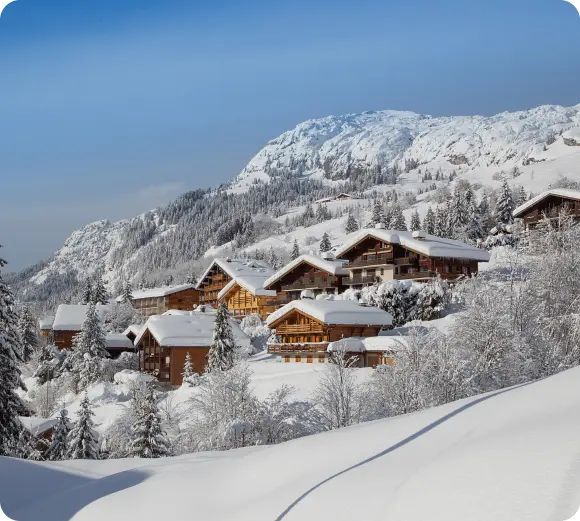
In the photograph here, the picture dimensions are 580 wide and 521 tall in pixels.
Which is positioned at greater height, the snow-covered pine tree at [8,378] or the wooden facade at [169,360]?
the snow-covered pine tree at [8,378]

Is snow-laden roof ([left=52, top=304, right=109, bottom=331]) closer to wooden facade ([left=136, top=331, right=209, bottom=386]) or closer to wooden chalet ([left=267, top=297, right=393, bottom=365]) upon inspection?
wooden facade ([left=136, top=331, right=209, bottom=386])

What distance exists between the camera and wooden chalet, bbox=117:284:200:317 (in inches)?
3219

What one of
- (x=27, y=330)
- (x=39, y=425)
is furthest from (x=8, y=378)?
(x=27, y=330)

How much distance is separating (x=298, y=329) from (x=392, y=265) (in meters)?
11.4

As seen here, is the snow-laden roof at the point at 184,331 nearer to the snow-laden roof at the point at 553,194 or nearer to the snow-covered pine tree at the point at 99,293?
the snow-laden roof at the point at 553,194

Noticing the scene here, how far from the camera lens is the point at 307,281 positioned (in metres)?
53.8

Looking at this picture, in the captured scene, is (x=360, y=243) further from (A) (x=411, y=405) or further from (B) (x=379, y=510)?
(B) (x=379, y=510)

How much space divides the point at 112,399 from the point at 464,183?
111573 millimetres

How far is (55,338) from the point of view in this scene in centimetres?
6925

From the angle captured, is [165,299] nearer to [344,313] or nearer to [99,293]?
[99,293]

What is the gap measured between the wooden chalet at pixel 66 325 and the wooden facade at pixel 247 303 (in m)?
14.9

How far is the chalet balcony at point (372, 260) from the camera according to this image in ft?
162

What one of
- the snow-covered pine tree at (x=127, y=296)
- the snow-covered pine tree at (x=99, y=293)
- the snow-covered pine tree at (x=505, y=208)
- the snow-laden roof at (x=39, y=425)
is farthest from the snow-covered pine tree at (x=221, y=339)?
the snow-covered pine tree at (x=99, y=293)

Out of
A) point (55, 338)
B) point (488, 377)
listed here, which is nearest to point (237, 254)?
point (55, 338)
